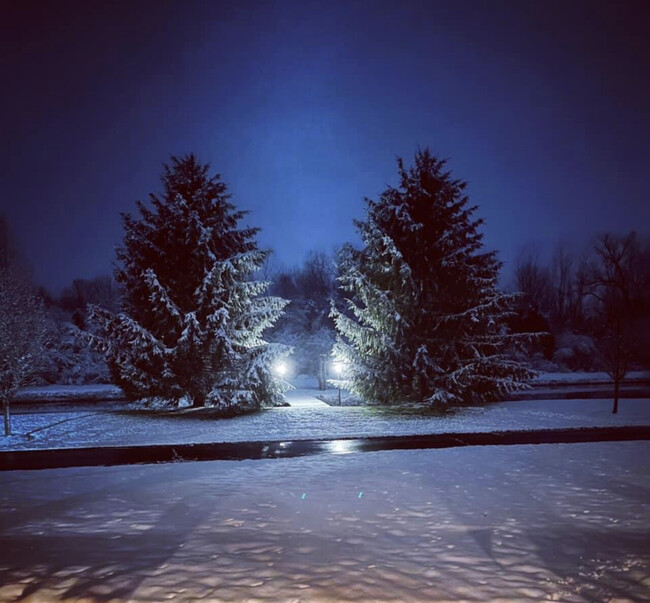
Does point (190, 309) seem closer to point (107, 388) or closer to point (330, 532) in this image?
point (330, 532)

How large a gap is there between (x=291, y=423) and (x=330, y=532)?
30.3ft

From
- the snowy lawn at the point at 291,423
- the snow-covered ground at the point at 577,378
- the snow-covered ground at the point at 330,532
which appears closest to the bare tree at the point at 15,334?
the snowy lawn at the point at 291,423

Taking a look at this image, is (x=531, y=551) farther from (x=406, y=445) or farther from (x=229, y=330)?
(x=229, y=330)

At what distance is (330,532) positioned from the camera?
5.38 meters

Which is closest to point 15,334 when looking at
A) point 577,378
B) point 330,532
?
point 330,532

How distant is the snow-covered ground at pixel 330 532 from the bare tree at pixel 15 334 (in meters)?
5.85

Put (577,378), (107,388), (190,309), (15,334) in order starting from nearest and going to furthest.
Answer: (15,334) < (190,309) < (107,388) < (577,378)

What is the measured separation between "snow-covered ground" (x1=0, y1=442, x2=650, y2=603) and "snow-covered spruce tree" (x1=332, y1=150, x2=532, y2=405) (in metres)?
9.94

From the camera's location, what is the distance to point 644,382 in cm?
3344

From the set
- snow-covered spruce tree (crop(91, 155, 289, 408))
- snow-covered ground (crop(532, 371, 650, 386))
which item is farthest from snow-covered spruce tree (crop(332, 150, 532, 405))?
snow-covered ground (crop(532, 371, 650, 386))

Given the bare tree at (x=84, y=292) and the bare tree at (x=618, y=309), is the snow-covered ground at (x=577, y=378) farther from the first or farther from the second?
the bare tree at (x=84, y=292)

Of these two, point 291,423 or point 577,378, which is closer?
point 291,423

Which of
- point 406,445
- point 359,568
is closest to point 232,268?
point 406,445

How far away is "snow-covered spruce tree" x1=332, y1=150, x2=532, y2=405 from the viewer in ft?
61.1
